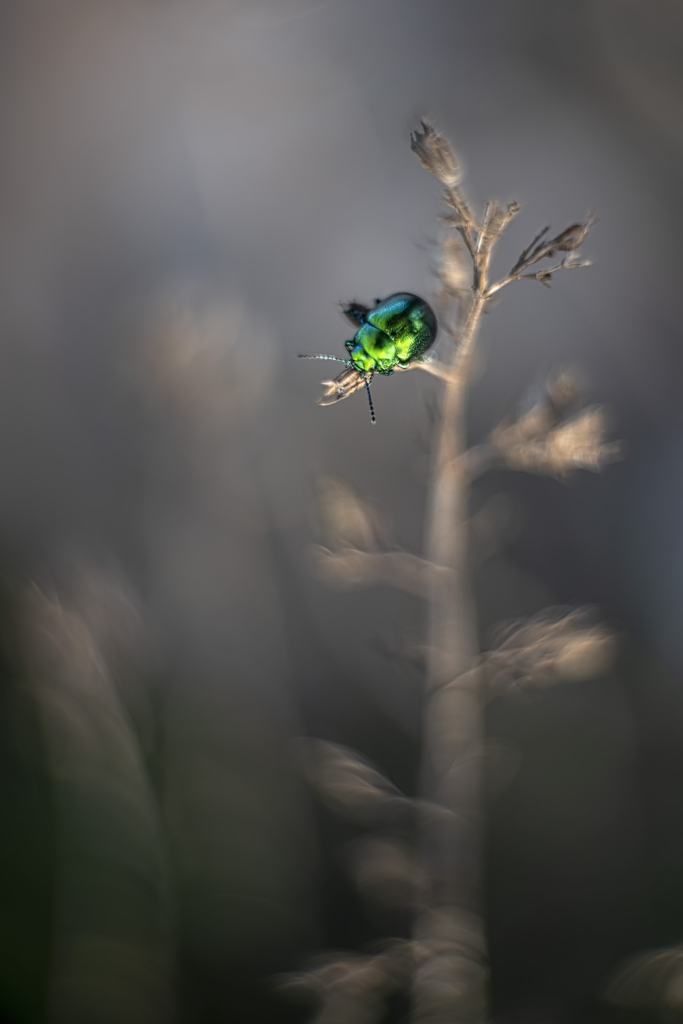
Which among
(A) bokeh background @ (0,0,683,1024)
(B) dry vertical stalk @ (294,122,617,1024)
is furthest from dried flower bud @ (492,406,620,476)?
(A) bokeh background @ (0,0,683,1024)

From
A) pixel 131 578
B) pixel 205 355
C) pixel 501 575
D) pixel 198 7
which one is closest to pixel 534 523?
pixel 501 575

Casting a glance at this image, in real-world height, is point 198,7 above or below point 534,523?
above

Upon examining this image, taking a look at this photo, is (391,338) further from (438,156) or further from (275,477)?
(275,477)

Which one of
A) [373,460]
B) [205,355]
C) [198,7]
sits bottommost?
[373,460]

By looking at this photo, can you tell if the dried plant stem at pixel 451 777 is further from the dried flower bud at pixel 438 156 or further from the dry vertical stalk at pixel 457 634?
the dried flower bud at pixel 438 156

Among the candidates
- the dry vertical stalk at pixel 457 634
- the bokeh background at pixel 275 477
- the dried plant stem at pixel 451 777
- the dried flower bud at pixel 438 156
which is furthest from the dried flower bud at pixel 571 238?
the bokeh background at pixel 275 477

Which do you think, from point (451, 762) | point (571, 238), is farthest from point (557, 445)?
point (451, 762)

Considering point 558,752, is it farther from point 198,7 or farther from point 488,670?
point 198,7

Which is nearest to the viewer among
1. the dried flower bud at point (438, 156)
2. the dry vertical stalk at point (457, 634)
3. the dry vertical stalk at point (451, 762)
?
the dried flower bud at point (438, 156)
